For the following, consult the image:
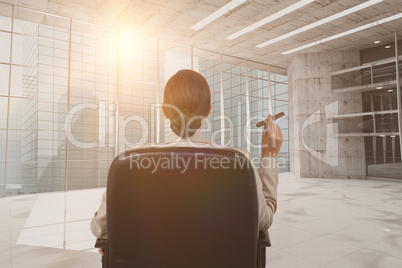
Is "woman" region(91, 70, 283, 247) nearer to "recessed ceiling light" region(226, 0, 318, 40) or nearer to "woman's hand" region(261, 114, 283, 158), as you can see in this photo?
"woman's hand" region(261, 114, 283, 158)

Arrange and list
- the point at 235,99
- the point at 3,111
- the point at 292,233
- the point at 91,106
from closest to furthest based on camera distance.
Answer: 1. the point at 292,233
2. the point at 3,111
3. the point at 235,99
4. the point at 91,106

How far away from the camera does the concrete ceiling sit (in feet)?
24.0

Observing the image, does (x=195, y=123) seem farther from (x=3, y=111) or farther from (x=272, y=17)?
(x=272, y=17)

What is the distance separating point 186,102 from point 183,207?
45 cm

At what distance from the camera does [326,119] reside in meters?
11.0

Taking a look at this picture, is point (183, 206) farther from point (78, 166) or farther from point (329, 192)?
point (78, 166)

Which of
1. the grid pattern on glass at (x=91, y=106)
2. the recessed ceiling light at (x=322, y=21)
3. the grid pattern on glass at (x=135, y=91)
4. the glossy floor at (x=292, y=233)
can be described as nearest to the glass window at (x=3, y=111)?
the glossy floor at (x=292, y=233)

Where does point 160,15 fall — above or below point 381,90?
above

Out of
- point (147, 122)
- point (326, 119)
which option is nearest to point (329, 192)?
point (326, 119)

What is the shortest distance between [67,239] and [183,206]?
3529 millimetres

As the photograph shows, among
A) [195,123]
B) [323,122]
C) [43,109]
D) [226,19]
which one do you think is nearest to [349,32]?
[323,122]

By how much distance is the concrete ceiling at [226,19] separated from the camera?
7312 mm

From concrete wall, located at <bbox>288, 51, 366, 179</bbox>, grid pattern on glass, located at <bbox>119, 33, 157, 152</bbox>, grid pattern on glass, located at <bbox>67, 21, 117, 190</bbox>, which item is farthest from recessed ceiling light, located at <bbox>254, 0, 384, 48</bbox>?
grid pattern on glass, located at <bbox>67, 21, 117, 190</bbox>

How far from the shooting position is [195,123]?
44.6 inches
